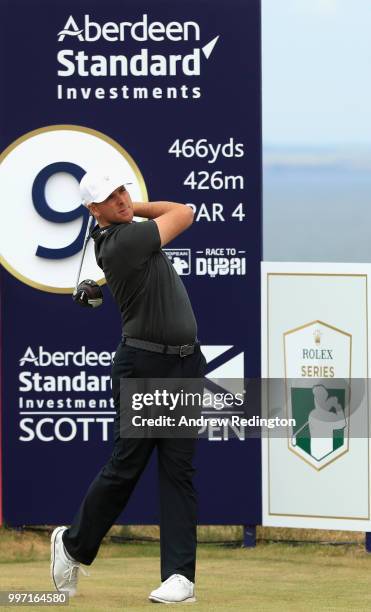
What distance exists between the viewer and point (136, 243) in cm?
441

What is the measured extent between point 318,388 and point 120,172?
144 cm

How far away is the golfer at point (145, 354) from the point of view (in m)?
4.45

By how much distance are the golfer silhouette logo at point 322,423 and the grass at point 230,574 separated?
49 centimetres

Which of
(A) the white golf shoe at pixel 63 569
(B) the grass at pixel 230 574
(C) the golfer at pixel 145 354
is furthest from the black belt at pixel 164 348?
(B) the grass at pixel 230 574

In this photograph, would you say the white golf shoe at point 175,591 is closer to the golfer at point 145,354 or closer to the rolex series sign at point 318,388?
the golfer at point 145,354

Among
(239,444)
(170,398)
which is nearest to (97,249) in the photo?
(170,398)

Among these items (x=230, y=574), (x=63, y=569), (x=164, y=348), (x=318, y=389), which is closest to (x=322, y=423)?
(x=318, y=389)

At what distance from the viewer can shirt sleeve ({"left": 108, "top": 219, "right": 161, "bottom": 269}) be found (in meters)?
4.41

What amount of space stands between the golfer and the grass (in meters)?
0.20

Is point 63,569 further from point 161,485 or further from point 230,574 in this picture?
point 230,574

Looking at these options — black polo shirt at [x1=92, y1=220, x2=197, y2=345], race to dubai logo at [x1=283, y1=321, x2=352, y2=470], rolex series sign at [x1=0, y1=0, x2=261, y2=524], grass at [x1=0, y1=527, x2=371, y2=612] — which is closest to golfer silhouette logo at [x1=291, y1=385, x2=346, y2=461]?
race to dubai logo at [x1=283, y1=321, x2=352, y2=470]

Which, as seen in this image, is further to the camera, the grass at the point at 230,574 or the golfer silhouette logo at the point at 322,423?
the golfer silhouette logo at the point at 322,423

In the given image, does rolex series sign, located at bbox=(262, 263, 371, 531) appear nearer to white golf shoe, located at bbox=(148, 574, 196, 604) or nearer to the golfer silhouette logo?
the golfer silhouette logo

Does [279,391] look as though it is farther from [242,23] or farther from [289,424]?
[242,23]
